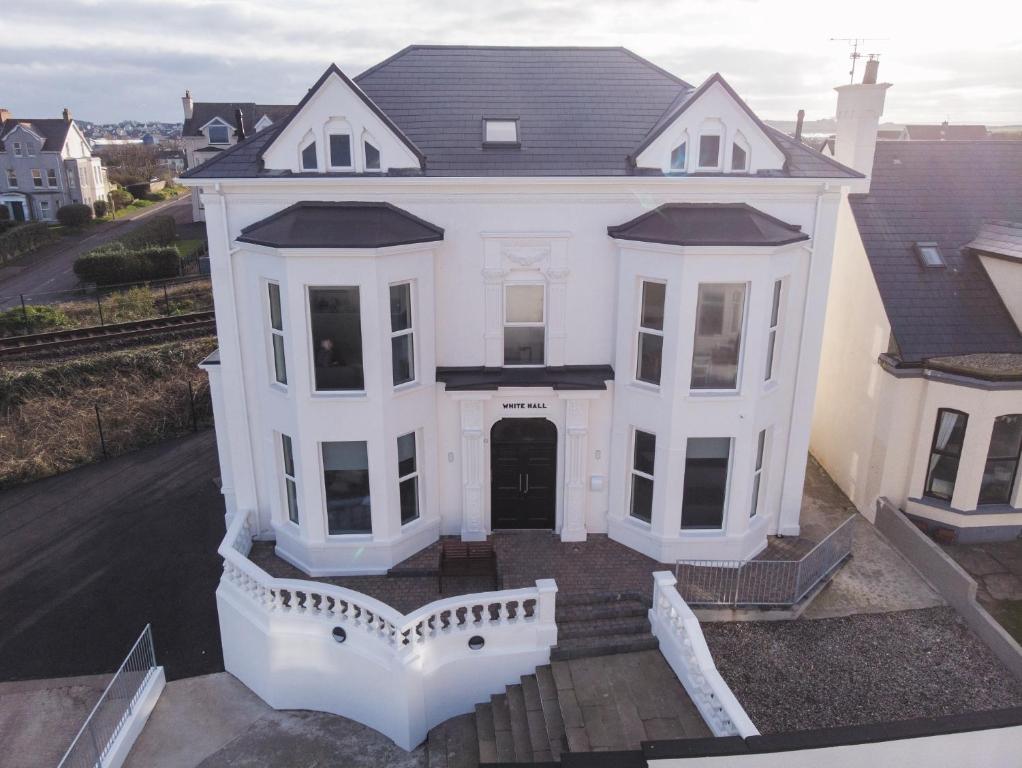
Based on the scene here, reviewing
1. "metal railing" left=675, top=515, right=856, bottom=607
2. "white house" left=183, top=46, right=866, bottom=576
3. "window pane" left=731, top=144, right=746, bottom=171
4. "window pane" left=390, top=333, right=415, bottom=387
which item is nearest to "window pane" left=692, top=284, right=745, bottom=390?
"white house" left=183, top=46, right=866, bottom=576

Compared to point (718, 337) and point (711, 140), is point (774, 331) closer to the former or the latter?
point (718, 337)

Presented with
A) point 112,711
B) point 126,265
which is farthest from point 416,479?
point 126,265

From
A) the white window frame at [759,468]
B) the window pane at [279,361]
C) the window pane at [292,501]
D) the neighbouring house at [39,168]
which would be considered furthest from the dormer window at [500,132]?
the neighbouring house at [39,168]

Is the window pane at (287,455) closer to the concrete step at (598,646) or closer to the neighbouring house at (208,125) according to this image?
the concrete step at (598,646)

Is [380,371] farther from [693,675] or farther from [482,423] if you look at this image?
[693,675]

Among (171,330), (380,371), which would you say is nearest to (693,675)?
(380,371)
